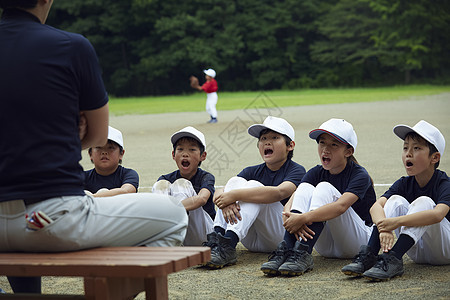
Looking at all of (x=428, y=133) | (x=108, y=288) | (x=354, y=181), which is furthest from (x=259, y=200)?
(x=108, y=288)

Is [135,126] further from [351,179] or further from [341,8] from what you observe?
[341,8]

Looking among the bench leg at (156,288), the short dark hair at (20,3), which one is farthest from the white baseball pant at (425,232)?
the short dark hair at (20,3)

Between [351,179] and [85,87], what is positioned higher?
[85,87]

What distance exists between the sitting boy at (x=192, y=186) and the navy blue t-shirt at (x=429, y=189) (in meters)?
1.31

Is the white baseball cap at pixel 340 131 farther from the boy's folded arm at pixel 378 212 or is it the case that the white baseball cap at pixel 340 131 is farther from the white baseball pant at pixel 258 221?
the white baseball pant at pixel 258 221

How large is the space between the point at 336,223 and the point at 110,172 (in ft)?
6.32

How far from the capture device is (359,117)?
19141 mm

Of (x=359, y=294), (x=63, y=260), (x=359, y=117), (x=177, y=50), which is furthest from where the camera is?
(x=177, y=50)

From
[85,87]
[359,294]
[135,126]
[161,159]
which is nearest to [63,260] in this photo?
[85,87]

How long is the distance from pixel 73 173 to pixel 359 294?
6.24 ft

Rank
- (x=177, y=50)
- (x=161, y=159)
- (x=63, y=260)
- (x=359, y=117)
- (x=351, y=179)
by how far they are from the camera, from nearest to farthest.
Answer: (x=63, y=260) < (x=351, y=179) < (x=161, y=159) < (x=359, y=117) < (x=177, y=50)

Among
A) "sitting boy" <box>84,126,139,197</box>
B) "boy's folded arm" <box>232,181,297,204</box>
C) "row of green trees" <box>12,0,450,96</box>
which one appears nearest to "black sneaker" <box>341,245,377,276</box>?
"boy's folded arm" <box>232,181,297,204</box>

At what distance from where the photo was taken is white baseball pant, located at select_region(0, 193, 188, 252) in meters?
2.50

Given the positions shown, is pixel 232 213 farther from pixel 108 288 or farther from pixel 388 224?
pixel 108 288
